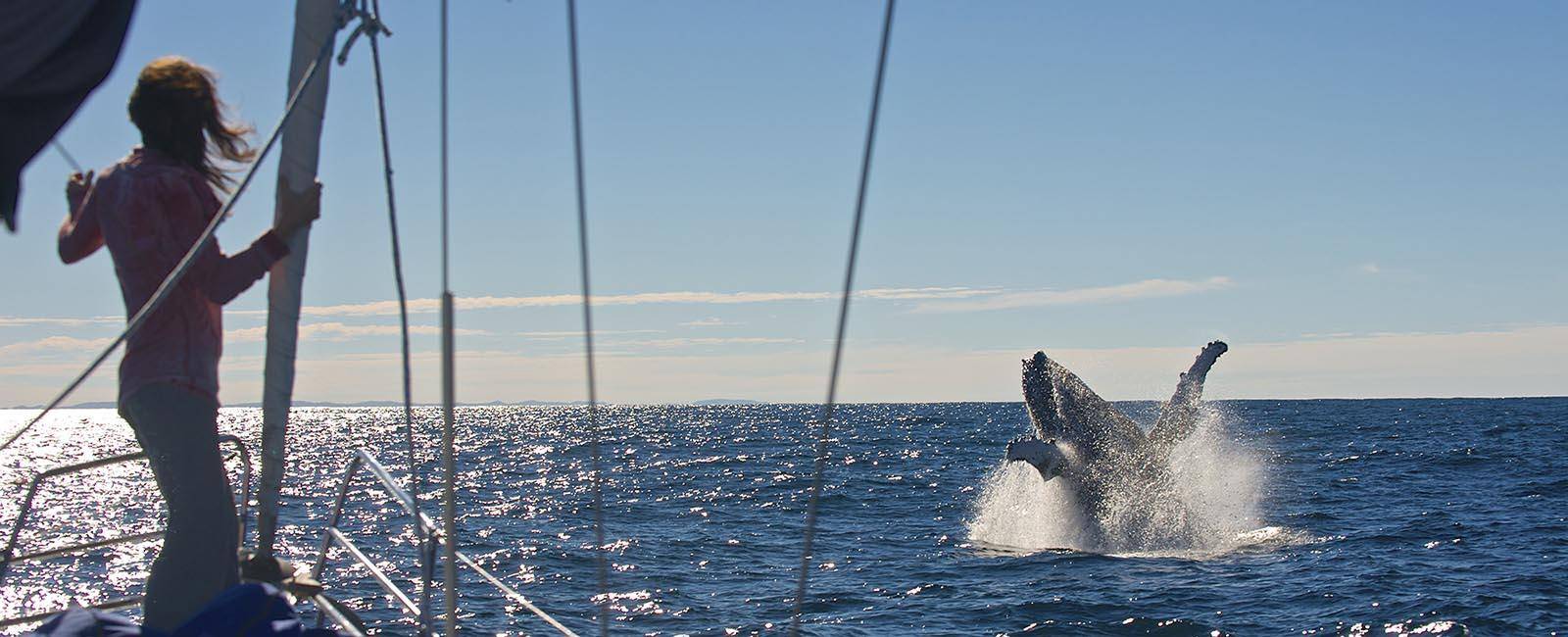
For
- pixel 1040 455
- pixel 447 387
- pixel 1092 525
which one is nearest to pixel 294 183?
pixel 447 387

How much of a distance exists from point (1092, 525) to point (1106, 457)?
121 centimetres

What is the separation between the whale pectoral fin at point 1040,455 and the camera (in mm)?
19984

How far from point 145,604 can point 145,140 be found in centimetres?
132

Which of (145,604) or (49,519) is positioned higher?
(145,604)

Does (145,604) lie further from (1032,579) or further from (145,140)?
(1032,579)

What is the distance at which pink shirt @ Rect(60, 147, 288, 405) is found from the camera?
3338 mm

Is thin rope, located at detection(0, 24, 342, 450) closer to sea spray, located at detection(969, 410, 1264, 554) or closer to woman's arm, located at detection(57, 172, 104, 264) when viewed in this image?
woman's arm, located at detection(57, 172, 104, 264)

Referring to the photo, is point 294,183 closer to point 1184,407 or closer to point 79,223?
point 79,223

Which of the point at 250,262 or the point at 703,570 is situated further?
the point at 703,570

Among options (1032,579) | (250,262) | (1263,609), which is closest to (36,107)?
(250,262)

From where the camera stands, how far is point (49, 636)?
2807mm

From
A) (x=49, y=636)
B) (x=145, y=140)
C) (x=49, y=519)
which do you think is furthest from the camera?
(x=49, y=519)

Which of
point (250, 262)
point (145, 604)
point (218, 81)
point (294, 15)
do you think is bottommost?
point (145, 604)

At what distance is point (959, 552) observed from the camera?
66.2ft
